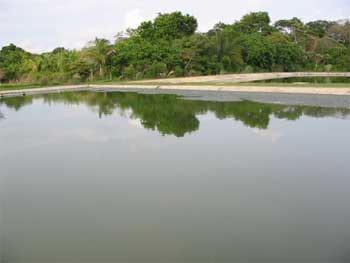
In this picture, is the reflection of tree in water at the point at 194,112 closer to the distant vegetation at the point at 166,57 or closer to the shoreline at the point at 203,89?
the shoreline at the point at 203,89

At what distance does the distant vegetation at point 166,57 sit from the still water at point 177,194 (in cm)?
1558

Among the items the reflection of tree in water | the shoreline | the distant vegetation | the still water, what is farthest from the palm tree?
the still water

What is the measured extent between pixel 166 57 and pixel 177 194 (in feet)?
62.6

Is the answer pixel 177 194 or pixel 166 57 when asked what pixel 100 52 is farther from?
pixel 177 194

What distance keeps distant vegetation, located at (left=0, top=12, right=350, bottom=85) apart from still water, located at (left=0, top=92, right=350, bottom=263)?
51.1ft

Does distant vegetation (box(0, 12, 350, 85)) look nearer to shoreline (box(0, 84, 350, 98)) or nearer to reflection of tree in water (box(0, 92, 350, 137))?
shoreline (box(0, 84, 350, 98))

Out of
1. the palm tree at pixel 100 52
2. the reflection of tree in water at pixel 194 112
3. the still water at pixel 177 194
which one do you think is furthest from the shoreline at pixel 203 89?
the still water at pixel 177 194

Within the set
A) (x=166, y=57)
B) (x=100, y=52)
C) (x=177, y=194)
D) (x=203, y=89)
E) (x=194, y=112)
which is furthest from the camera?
Result: (x=100, y=52)

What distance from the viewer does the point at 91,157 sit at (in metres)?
5.04

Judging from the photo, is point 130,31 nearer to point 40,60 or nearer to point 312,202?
point 40,60

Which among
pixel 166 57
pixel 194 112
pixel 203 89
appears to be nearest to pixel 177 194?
pixel 194 112

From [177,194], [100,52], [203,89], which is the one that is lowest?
[177,194]

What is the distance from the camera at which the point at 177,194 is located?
3.60 meters

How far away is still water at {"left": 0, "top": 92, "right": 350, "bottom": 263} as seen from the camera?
2.62 metres
